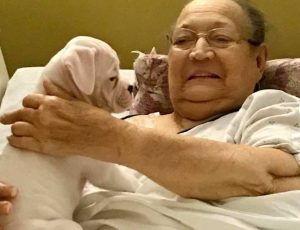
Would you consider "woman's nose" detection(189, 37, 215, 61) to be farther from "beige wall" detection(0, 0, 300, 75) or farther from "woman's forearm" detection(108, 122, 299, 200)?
"beige wall" detection(0, 0, 300, 75)

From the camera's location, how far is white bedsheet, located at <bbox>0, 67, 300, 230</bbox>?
1254 millimetres

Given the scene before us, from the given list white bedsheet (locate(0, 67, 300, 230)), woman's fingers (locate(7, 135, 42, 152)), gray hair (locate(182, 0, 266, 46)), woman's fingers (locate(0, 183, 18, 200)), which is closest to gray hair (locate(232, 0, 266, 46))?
gray hair (locate(182, 0, 266, 46))

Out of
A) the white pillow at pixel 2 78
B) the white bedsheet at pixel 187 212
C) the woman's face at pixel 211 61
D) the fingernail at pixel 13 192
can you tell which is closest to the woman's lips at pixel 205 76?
the woman's face at pixel 211 61

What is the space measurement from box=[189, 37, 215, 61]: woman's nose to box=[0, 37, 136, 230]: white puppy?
1.03 ft

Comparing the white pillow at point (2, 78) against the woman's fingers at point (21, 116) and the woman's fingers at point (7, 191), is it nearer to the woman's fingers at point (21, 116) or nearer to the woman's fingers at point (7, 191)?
the woman's fingers at point (21, 116)

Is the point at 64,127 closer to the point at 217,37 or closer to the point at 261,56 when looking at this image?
the point at 217,37

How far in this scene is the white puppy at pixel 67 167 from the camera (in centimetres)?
122

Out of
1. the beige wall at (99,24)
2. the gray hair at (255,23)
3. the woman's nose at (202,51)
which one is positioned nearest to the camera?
the woman's nose at (202,51)

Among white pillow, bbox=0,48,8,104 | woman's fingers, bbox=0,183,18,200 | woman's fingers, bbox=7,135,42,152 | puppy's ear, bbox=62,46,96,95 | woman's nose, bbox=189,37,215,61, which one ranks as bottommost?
white pillow, bbox=0,48,8,104

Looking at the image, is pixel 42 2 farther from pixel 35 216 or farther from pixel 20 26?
pixel 35 216

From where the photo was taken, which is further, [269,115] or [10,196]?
[269,115]

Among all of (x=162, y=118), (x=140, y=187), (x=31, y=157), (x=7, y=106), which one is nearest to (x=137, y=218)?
(x=140, y=187)

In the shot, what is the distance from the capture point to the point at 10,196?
1197 mm

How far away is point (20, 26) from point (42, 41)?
103mm
